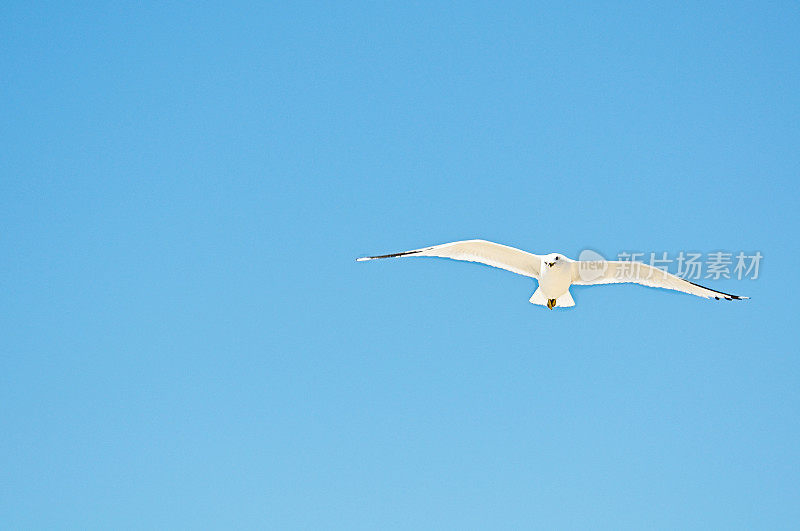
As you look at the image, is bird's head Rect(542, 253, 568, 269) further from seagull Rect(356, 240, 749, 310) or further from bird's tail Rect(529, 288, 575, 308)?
bird's tail Rect(529, 288, 575, 308)

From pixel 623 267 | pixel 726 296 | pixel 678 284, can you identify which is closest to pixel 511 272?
pixel 623 267

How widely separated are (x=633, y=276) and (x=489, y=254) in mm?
2054

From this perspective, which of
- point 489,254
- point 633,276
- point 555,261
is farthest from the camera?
point 633,276

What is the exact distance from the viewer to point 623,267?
913cm

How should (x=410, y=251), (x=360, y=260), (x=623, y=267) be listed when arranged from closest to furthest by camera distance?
(x=360, y=260), (x=410, y=251), (x=623, y=267)

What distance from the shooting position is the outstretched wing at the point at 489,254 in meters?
8.66

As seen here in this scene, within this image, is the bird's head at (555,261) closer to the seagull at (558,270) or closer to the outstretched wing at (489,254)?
the seagull at (558,270)

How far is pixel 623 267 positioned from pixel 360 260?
146 inches

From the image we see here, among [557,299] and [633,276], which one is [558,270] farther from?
[633,276]

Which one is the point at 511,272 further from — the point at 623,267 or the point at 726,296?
the point at 726,296

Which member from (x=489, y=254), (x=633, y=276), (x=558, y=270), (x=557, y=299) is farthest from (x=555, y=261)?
(x=633, y=276)

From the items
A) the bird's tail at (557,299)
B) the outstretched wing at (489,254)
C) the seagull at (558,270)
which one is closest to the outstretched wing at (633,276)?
the seagull at (558,270)

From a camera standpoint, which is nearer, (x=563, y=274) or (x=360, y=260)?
(x=360, y=260)

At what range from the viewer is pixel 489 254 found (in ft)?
29.9
